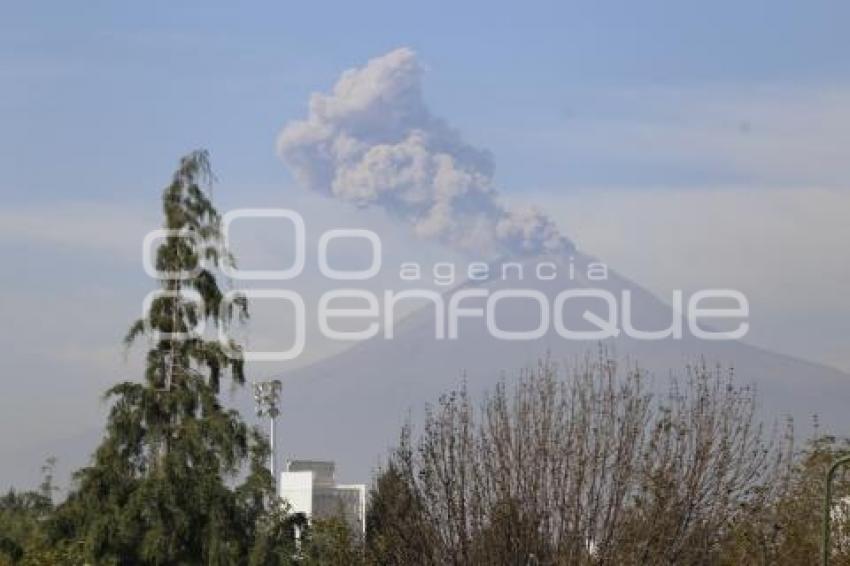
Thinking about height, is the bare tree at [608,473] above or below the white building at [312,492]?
below

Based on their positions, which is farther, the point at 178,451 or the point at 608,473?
the point at 178,451

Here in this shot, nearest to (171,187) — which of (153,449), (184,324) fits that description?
(184,324)

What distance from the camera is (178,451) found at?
46781 millimetres

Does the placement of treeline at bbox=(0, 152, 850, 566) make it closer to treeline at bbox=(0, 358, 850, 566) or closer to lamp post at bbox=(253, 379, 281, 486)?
treeline at bbox=(0, 358, 850, 566)

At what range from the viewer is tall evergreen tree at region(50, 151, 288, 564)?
4634 centimetres

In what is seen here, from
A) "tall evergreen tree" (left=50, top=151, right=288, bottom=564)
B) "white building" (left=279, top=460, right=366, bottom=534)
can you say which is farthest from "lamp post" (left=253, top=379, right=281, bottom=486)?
"tall evergreen tree" (left=50, top=151, right=288, bottom=564)

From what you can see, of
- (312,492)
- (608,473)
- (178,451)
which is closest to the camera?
(608,473)

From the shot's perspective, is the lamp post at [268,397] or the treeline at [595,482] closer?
the treeline at [595,482]

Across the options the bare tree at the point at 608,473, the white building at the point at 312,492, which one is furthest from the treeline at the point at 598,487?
the white building at the point at 312,492

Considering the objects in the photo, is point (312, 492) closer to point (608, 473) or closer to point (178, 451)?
point (178, 451)

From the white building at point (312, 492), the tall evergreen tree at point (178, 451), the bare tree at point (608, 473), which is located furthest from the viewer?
the white building at point (312, 492)

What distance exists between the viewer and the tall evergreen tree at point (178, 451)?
4634 centimetres

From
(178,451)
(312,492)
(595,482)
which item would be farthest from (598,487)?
(312,492)

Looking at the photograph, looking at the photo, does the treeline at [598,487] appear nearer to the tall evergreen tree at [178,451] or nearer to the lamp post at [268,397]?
the tall evergreen tree at [178,451]
